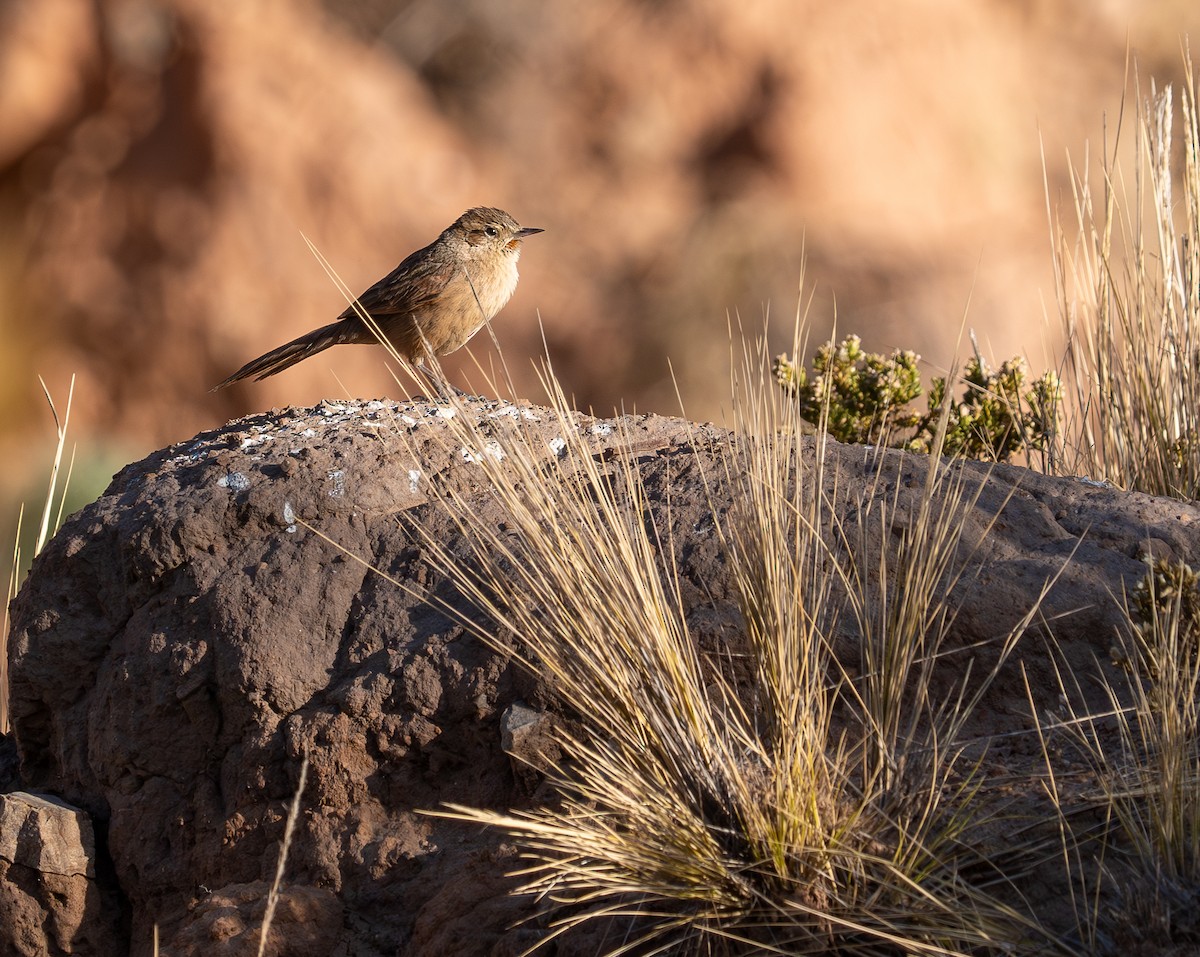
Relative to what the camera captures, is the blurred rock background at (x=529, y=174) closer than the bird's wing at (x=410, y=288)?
No

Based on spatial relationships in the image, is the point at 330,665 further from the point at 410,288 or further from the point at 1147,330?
the point at 1147,330

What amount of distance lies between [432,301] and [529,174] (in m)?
5.78

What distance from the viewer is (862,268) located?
1052cm

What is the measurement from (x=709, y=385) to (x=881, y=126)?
2.48 meters

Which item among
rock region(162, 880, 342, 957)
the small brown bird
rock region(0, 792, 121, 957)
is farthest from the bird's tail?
rock region(162, 880, 342, 957)

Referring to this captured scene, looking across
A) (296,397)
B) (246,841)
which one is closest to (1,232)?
(296,397)

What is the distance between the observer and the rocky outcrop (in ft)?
9.41

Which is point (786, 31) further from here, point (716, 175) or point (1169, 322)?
point (1169, 322)

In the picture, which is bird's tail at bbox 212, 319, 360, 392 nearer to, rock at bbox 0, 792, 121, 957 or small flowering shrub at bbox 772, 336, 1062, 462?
small flowering shrub at bbox 772, 336, 1062, 462

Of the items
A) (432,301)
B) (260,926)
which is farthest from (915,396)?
(260,926)

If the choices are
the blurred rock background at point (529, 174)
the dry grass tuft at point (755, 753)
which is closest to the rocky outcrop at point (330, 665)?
the dry grass tuft at point (755, 753)

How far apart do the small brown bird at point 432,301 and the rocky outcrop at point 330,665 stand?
1.50 meters

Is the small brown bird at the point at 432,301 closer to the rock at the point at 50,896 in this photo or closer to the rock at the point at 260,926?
the rock at the point at 50,896

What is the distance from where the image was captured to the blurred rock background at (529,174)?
1013 cm
